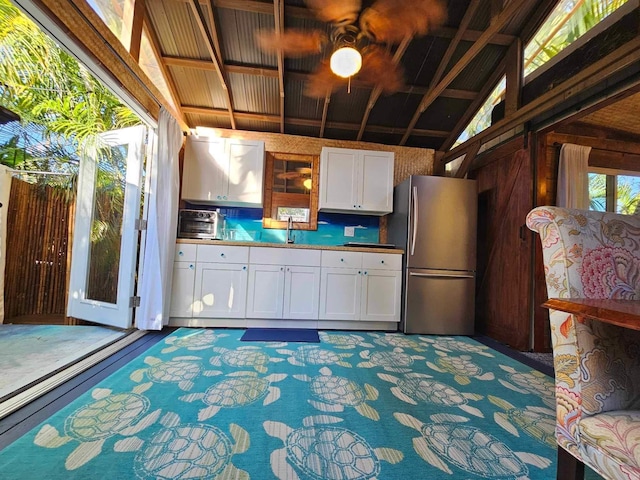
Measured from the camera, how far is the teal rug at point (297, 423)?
1037mm

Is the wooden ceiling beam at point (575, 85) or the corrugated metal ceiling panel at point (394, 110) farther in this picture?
the corrugated metal ceiling panel at point (394, 110)

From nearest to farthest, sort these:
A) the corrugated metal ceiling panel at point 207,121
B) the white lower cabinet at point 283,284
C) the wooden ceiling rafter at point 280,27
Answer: the wooden ceiling rafter at point 280,27, the white lower cabinet at point 283,284, the corrugated metal ceiling panel at point 207,121

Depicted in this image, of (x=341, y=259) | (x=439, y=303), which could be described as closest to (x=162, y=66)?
(x=341, y=259)

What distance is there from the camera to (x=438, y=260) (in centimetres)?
302

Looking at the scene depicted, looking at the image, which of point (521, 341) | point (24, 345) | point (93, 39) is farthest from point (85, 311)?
point (521, 341)

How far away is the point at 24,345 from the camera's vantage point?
2.09m

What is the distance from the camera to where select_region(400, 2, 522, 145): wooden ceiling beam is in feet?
6.65

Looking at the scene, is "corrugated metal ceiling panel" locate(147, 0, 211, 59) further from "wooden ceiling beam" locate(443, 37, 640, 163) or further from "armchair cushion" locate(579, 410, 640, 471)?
"armchair cushion" locate(579, 410, 640, 471)

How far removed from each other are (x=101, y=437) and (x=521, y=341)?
132 inches

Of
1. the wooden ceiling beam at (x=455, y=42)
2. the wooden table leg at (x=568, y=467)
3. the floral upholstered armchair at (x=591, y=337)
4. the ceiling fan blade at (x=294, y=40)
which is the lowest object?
the wooden table leg at (x=568, y=467)

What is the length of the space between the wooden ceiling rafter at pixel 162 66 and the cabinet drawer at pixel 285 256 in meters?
2.15

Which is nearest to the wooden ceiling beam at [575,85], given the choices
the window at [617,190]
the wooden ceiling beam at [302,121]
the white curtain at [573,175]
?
the white curtain at [573,175]

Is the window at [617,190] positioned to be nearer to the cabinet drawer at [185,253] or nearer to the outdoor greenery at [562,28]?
the outdoor greenery at [562,28]

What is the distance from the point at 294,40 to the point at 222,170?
1.77m
